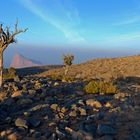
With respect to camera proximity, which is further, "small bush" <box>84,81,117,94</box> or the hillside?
the hillside

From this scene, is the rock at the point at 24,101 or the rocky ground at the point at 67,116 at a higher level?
the rock at the point at 24,101

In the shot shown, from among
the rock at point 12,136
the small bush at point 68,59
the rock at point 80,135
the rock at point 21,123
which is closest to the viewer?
the rock at point 12,136

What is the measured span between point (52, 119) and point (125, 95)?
6.34m

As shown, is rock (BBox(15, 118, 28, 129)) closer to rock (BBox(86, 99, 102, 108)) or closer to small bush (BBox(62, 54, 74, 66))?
rock (BBox(86, 99, 102, 108))

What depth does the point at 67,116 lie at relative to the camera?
571 inches

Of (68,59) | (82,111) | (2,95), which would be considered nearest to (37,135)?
(82,111)

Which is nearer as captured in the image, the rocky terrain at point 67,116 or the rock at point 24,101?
the rocky terrain at point 67,116

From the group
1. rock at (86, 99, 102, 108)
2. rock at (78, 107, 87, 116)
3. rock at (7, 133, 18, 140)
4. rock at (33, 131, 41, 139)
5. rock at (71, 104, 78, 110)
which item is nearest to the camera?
rock at (7, 133, 18, 140)

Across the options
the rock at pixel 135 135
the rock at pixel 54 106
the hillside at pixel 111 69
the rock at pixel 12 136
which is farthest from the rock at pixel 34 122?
the hillside at pixel 111 69

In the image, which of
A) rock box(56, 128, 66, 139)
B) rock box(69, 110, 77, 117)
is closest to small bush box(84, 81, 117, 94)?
rock box(69, 110, 77, 117)

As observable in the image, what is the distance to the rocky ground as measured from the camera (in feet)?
41.1

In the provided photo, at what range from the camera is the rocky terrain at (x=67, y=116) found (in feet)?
41.1

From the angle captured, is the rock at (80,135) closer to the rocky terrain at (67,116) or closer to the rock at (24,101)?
the rocky terrain at (67,116)

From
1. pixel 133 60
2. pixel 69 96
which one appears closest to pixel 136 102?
pixel 69 96
